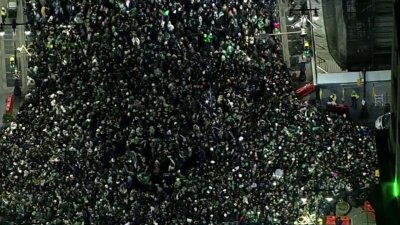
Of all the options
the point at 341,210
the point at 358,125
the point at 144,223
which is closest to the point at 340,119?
the point at 358,125

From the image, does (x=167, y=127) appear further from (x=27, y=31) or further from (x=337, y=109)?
(x=27, y=31)

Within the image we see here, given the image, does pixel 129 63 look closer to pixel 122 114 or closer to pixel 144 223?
pixel 122 114

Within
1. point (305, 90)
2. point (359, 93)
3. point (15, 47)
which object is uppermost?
point (15, 47)

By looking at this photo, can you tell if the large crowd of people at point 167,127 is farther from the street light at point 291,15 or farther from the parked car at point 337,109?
the parked car at point 337,109

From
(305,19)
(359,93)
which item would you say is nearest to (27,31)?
(305,19)

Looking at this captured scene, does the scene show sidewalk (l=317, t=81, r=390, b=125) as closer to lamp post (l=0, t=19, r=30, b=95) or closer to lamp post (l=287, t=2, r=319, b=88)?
lamp post (l=287, t=2, r=319, b=88)

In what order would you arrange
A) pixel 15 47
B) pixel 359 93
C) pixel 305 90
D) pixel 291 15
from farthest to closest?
1. pixel 15 47
2. pixel 291 15
3. pixel 359 93
4. pixel 305 90

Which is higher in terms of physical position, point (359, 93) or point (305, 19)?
point (305, 19)

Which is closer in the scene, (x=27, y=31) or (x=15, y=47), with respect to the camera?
(x=27, y=31)

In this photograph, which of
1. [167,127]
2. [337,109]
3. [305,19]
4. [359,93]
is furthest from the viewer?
[305,19]
